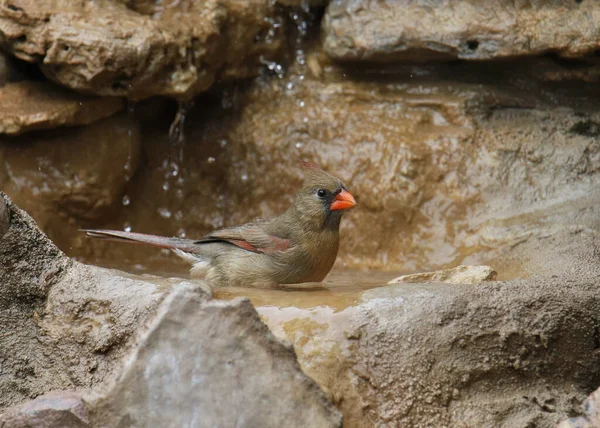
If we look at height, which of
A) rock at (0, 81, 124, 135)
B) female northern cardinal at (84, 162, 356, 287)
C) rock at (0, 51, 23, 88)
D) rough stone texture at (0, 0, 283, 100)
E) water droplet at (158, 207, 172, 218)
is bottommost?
water droplet at (158, 207, 172, 218)

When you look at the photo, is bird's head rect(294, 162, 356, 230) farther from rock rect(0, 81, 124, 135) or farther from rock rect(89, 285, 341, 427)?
rock rect(89, 285, 341, 427)

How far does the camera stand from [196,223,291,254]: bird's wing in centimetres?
568

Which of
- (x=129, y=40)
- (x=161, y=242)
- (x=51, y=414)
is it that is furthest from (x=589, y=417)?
(x=129, y=40)

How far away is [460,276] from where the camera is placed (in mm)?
4957

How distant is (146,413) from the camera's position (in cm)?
339

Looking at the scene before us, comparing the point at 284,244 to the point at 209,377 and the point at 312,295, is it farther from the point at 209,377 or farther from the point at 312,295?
the point at 209,377

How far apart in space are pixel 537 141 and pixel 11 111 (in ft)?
13.0

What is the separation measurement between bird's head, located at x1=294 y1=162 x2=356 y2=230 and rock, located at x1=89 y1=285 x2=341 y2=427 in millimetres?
2272

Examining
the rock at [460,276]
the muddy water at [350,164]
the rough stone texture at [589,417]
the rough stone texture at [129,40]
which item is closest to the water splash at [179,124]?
the muddy water at [350,164]

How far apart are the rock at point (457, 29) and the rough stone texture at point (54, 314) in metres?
3.45

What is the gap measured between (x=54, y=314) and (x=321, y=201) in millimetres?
2120

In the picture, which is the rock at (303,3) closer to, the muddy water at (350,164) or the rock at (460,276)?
the muddy water at (350,164)

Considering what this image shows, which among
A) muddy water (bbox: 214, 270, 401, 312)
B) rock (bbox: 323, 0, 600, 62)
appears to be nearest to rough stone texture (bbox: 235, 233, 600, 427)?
muddy water (bbox: 214, 270, 401, 312)

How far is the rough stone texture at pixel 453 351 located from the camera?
12.9ft
